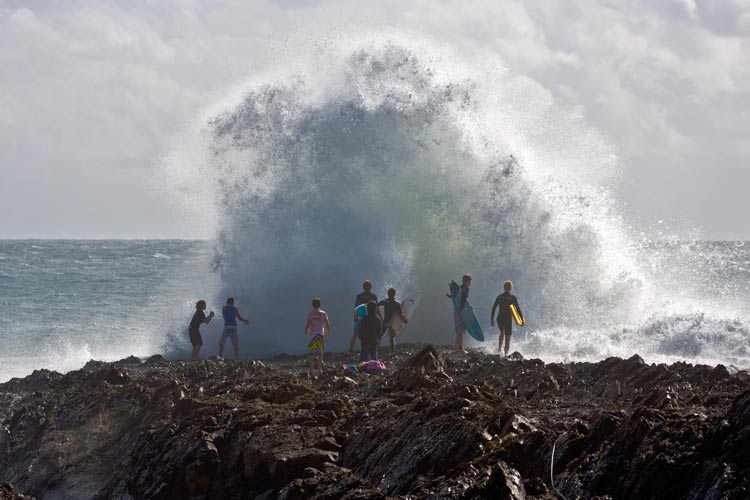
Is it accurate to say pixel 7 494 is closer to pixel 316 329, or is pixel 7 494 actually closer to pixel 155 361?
pixel 316 329

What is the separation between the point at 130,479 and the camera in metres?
10.7

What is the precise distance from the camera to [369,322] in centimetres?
1650

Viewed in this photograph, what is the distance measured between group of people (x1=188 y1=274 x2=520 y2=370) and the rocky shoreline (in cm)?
116

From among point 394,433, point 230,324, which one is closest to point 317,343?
point 230,324

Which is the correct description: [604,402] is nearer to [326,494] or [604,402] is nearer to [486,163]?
[326,494]

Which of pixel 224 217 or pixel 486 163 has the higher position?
pixel 486 163

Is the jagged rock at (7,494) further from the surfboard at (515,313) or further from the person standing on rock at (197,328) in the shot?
the surfboard at (515,313)

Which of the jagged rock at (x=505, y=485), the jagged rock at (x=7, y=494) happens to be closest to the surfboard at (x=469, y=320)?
the jagged rock at (x=7, y=494)

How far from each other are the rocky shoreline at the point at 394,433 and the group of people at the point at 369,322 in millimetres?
1161

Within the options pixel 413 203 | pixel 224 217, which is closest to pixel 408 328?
pixel 413 203

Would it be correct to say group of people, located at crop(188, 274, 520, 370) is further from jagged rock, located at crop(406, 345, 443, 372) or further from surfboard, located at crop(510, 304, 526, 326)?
jagged rock, located at crop(406, 345, 443, 372)

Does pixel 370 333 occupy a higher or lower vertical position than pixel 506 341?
lower

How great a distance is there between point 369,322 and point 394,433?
725cm

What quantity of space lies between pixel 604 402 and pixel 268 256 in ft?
45.9
